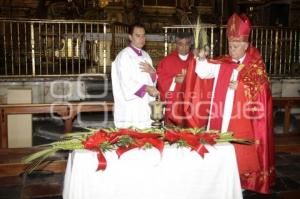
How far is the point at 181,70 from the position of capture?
15.4 ft

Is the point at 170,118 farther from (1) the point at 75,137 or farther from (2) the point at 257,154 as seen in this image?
(1) the point at 75,137

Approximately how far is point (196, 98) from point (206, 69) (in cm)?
38

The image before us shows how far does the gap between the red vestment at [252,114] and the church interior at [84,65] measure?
411 millimetres

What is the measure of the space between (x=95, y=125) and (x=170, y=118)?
3062 millimetres

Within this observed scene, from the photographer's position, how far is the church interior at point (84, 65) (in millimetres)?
4852

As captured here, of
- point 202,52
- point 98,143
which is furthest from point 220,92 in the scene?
point 98,143

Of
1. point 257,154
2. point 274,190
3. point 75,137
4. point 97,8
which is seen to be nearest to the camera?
point 75,137

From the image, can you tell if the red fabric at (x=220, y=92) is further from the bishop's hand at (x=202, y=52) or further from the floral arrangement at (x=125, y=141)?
the floral arrangement at (x=125, y=141)

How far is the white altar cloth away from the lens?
2338 mm

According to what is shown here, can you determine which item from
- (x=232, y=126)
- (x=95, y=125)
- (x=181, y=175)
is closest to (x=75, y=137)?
(x=181, y=175)

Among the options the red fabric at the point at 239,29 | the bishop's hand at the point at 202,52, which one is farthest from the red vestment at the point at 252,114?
the bishop's hand at the point at 202,52

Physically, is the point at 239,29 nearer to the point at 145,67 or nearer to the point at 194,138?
the point at 145,67

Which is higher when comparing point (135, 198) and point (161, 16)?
point (161, 16)

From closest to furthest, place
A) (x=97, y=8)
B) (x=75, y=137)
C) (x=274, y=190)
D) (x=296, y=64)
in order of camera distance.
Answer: (x=75, y=137)
(x=274, y=190)
(x=296, y=64)
(x=97, y=8)
